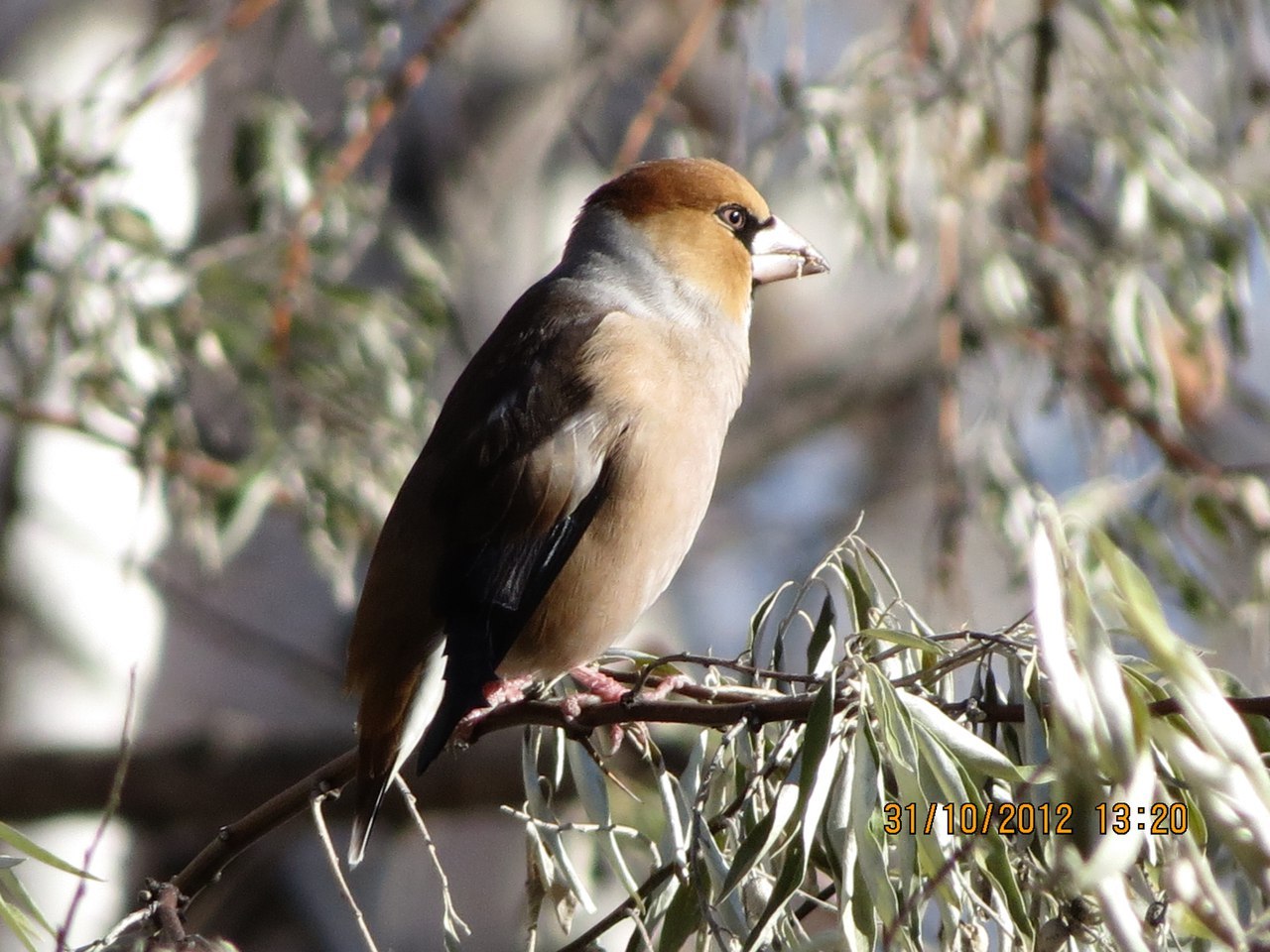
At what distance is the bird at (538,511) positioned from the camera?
97.9 inches

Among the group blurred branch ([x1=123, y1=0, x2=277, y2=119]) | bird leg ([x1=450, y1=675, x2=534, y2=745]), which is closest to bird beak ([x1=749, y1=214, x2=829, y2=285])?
bird leg ([x1=450, y1=675, x2=534, y2=745])

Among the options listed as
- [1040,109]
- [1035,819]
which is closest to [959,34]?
[1040,109]

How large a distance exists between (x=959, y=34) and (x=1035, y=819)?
3150 millimetres

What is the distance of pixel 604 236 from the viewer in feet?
10.7

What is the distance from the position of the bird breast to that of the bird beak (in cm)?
55

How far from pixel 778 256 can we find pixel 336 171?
1.26 m

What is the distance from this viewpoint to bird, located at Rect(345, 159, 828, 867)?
249 cm

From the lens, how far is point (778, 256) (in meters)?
3.32

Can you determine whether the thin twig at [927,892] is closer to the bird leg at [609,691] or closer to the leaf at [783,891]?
the leaf at [783,891]

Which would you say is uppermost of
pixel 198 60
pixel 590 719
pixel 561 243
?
pixel 561 243

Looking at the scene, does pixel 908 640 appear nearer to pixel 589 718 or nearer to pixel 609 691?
pixel 589 718

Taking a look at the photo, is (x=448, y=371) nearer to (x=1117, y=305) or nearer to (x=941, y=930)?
(x=1117, y=305)

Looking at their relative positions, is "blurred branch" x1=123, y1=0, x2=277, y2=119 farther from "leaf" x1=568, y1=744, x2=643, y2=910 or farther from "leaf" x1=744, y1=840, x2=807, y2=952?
"leaf" x1=744, y1=840, x2=807, y2=952
